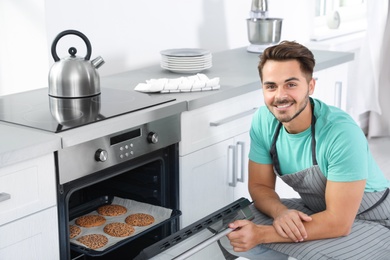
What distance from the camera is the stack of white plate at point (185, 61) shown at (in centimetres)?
276

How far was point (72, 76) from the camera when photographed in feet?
7.22

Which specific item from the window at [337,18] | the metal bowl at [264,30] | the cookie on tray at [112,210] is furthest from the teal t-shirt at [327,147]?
the window at [337,18]

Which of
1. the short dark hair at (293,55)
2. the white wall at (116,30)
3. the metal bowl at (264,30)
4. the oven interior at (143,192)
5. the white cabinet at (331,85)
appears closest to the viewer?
the short dark hair at (293,55)

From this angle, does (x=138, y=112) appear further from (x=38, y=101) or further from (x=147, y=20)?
(x=147, y=20)

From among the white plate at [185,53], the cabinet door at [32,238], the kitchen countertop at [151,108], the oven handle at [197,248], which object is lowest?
the cabinet door at [32,238]

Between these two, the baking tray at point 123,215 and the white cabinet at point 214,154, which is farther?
the white cabinet at point 214,154

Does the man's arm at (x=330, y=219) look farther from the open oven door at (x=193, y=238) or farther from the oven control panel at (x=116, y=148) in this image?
the oven control panel at (x=116, y=148)

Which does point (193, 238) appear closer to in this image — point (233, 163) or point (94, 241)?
point (94, 241)

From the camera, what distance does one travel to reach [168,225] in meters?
2.34

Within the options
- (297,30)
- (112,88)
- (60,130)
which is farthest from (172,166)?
(297,30)

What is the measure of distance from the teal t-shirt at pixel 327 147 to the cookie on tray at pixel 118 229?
0.49m

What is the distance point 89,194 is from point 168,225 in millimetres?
324

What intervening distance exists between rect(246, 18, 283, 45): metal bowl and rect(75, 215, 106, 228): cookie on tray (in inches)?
57.0

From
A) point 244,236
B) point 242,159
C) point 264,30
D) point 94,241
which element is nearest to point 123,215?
point 94,241
